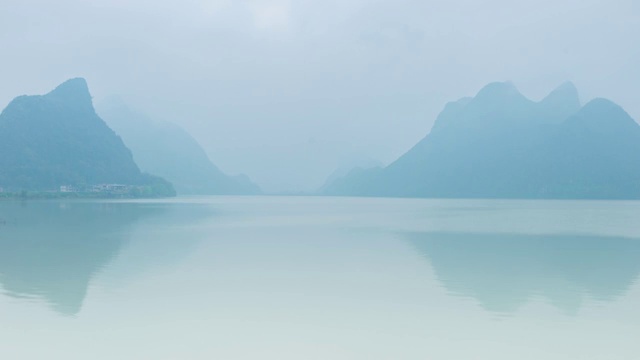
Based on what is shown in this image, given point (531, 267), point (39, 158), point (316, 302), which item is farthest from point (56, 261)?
point (39, 158)

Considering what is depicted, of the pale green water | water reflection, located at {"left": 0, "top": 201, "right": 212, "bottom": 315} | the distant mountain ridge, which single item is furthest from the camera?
the distant mountain ridge

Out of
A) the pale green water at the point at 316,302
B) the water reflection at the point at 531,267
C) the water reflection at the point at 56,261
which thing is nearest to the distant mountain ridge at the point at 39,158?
the water reflection at the point at 56,261

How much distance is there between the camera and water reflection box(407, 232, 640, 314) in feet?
60.0

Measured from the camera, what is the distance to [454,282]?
2052 centimetres

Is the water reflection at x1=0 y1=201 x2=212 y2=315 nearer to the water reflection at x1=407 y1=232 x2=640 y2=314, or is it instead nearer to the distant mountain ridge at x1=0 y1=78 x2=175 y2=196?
the water reflection at x1=407 y1=232 x2=640 y2=314

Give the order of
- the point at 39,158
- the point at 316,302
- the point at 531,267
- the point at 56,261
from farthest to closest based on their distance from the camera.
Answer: the point at 39,158 < the point at 56,261 < the point at 531,267 < the point at 316,302

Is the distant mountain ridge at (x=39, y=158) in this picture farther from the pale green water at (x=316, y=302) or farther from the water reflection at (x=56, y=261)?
the pale green water at (x=316, y=302)

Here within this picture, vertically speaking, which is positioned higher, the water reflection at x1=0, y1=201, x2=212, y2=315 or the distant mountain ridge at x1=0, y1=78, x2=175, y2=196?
the distant mountain ridge at x1=0, y1=78, x2=175, y2=196

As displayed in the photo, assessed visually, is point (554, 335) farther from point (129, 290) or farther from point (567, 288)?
point (129, 290)

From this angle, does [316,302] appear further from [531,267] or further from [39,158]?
[39,158]

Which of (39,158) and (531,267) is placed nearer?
(531,267)

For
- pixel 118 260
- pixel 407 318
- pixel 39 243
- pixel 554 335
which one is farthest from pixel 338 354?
pixel 39 243

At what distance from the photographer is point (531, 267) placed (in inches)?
976

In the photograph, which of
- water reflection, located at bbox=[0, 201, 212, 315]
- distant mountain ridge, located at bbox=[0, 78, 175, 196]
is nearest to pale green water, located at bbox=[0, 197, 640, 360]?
water reflection, located at bbox=[0, 201, 212, 315]
